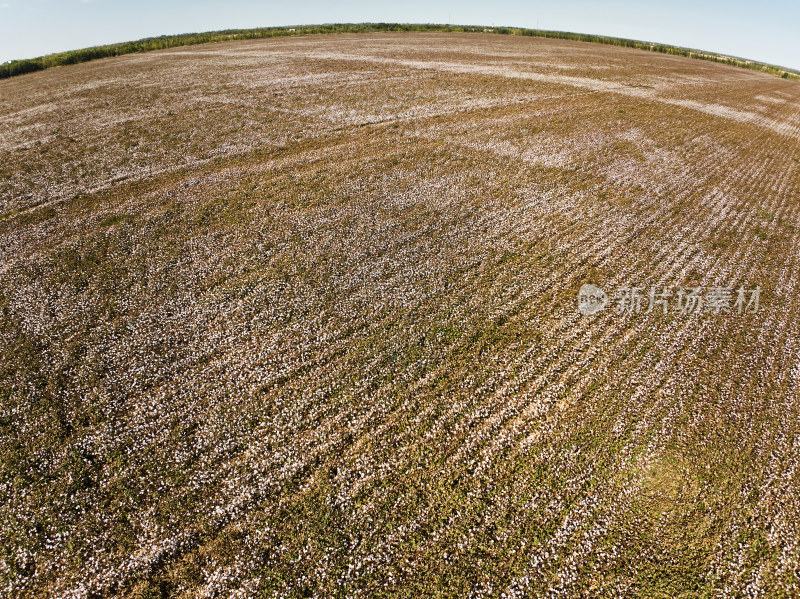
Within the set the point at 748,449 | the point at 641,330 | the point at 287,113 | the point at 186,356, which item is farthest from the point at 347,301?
the point at 287,113

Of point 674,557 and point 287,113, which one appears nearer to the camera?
point 674,557

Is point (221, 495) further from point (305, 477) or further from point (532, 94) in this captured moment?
point (532, 94)

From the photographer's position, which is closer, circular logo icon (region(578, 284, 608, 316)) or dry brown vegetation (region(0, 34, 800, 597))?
dry brown vegetation (region(0, 34, 800, 597))

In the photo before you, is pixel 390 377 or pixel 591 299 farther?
pixel 591 299

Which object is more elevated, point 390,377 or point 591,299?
point 591,299
